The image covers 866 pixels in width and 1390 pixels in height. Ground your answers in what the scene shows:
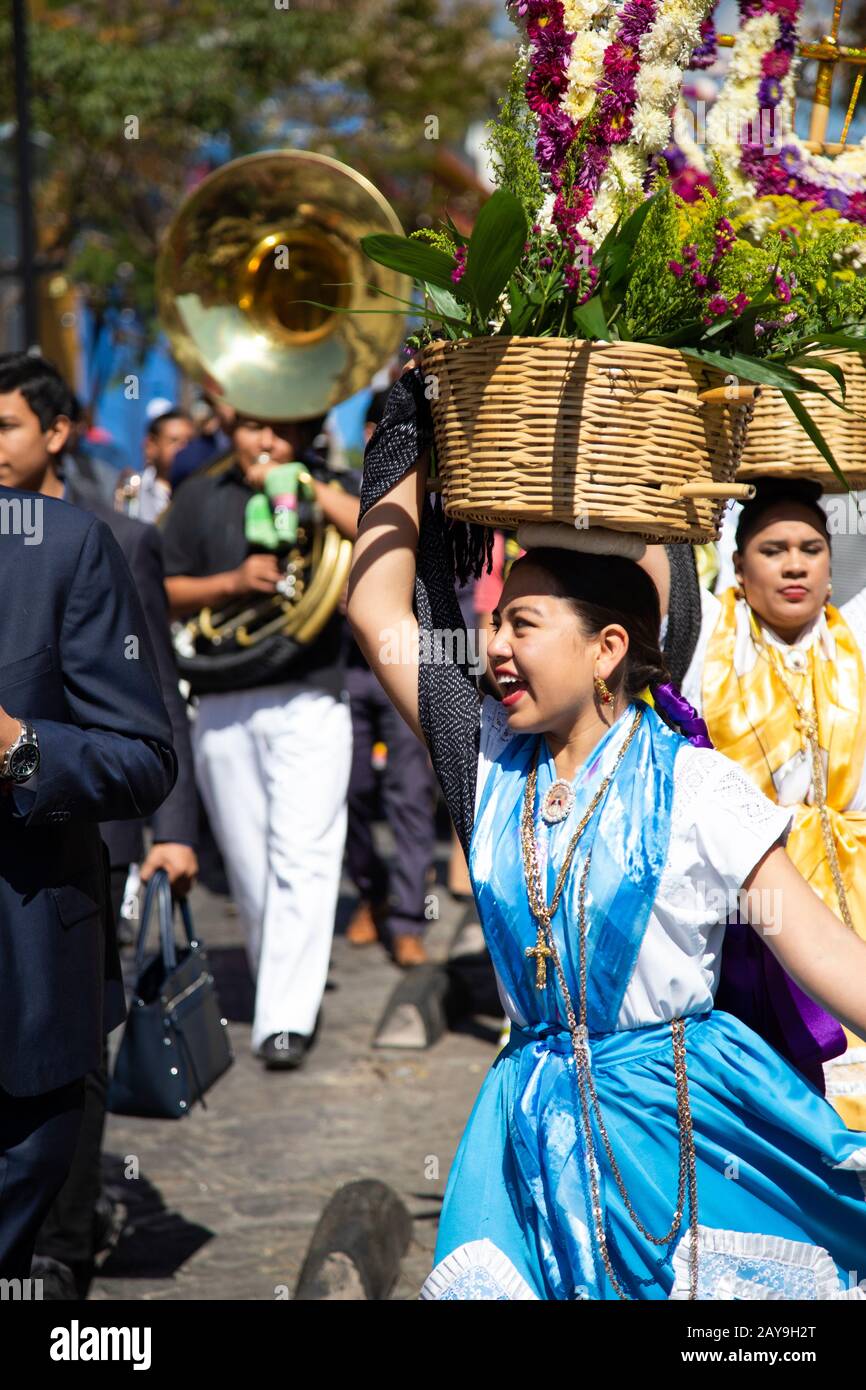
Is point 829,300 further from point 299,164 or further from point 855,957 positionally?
point 299,164

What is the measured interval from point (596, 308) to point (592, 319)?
3 cm

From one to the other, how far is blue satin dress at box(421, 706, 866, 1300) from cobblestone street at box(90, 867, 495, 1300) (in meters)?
1.73

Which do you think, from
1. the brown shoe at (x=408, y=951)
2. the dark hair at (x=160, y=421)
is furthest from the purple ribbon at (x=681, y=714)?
the dark hair at (x=160, y=421)

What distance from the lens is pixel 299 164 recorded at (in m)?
7.02

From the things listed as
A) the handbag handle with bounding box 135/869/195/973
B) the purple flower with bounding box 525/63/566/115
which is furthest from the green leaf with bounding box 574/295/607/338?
the handbag handle with bounding box 135/869/195/973

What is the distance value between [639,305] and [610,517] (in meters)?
0.34

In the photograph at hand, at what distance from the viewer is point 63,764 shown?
3053 millimetres

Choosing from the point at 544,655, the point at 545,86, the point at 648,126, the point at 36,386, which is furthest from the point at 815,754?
the point at 36,386

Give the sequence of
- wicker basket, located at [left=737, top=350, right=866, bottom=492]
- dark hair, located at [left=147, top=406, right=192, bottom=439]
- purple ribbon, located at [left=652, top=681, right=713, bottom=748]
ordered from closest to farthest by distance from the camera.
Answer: purple ribbon, located at [left=652, top=681, right=713, bottom=748] < wicker basket, located at [left=737, top=350, right=866, bottom=492] < dark hair, located at [left=147, top=406, right=192, bottom=439]

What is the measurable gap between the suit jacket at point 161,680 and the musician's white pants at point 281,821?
1574 mm

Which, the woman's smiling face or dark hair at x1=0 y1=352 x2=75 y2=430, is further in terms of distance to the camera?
dark hair at x1=0 y1=352 x2=75 y2=430

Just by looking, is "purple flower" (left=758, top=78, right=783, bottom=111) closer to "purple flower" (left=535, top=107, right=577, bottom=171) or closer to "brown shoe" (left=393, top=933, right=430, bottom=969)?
"purple flower" (left=535, top=107, right=577, bottom=171)

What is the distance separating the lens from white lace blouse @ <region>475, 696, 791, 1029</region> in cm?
268

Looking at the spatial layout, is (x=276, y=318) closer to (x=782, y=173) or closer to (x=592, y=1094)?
(x=782, y=173)
